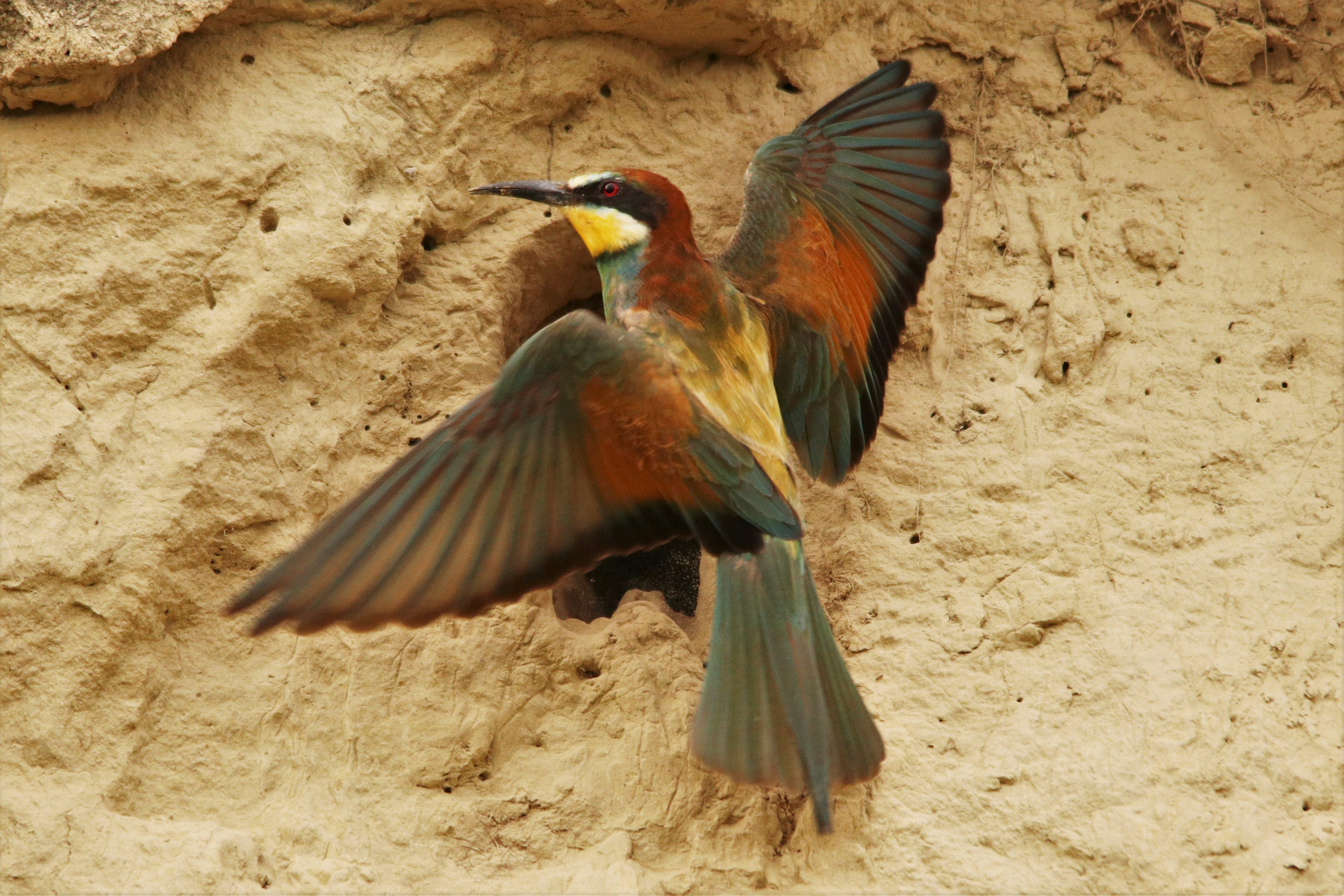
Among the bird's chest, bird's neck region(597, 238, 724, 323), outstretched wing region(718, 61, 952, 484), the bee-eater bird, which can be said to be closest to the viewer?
the bee-eater bird

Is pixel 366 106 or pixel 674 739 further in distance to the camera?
pixel 366 106

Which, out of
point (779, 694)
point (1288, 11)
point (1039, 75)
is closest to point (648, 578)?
point (779, 694)

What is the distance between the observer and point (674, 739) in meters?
2.16

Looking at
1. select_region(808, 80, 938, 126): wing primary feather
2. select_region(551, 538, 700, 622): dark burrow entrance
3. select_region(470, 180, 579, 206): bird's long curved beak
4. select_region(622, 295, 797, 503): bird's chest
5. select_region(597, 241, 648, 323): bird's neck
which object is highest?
select_region(808, 80, 938, 126): wing primary feather

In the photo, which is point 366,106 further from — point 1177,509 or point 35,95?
point 1177,509

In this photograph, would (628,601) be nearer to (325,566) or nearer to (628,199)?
(325,566)

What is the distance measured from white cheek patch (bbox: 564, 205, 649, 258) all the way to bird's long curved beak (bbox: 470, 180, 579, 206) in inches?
1.0

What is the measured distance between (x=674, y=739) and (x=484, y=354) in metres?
0.84

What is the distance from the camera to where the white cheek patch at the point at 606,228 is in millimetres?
2383

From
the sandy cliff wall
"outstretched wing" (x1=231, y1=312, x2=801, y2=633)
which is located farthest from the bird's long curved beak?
"outstretched wing" (x1=231, y1=312, x2=801, y2=633)

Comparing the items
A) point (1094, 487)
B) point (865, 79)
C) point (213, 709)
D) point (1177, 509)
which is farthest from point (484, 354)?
point (1177, 509)

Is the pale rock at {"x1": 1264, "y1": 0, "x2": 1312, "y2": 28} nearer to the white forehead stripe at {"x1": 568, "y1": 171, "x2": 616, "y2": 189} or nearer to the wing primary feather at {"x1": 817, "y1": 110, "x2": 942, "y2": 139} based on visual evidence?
the wing primary feather at {"x1": 817, "y1": 110, "x2": 942, "y2": 139}

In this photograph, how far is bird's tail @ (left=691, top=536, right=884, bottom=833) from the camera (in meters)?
1.93

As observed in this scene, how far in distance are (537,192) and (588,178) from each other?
0.10m
